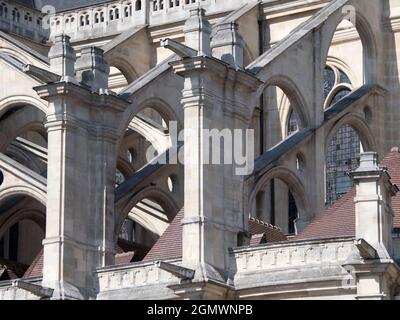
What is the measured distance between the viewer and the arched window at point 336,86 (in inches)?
1725

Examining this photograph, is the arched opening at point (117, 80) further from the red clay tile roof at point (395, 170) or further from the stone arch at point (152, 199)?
the red clay tile roof at point (395, 170)

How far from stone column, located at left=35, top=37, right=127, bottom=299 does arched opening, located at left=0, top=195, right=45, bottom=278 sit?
12.8ft

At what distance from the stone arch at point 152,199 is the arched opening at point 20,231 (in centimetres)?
262

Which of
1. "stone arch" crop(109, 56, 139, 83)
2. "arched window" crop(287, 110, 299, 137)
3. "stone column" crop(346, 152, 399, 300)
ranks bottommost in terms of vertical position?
"stone column" crop(346, 152, 399, 300)

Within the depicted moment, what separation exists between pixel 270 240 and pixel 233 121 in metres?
2.77

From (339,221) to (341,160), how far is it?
835 centimetres

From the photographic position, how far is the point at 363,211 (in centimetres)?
3297

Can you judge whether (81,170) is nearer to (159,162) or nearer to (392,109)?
(159,162)

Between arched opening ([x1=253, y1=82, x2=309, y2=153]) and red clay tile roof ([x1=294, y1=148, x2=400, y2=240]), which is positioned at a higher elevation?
arched opening ([x1=253, y1=82, x2=309, y2=153])

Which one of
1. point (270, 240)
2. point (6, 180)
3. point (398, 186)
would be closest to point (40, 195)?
point (6, 180)

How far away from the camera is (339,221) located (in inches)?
1373

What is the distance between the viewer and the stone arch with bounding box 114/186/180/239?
1506 inches

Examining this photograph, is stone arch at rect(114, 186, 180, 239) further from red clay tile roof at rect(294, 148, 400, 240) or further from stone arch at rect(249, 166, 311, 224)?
red clay tile roof at rect(294, 148, 400, 240)

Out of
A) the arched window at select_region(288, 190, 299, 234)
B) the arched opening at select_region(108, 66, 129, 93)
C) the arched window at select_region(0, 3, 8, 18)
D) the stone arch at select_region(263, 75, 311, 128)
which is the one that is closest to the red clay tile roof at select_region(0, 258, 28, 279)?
the arched opening at select_region(108, 66, 129, 93)
